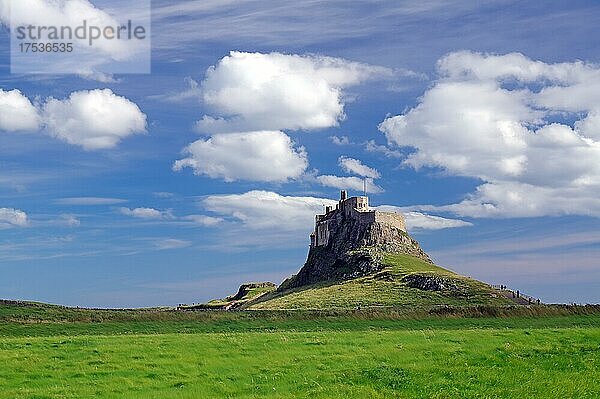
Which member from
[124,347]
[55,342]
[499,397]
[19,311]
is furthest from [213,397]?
[19,311]

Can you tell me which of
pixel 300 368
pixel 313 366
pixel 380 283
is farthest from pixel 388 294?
pixel 300 368

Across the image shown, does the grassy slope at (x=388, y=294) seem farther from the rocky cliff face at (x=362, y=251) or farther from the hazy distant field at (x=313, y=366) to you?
the hazy distant field at (x=313, y=366)

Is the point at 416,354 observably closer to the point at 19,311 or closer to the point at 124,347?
the point at 124,347

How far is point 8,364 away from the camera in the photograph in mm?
35188

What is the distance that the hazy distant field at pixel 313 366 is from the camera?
29391mm

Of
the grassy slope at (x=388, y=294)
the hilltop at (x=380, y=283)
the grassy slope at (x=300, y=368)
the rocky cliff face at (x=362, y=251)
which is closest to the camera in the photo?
the grassy slope at (x=300, y=368)

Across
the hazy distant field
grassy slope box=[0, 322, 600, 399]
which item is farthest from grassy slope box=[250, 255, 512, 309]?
grassy slope box=[0, 322, 600, 399]

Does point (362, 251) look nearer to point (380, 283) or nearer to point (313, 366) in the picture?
point (380, 283)

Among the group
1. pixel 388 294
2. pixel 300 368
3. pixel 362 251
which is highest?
pixel 362 251

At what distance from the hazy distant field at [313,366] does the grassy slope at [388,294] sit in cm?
8318

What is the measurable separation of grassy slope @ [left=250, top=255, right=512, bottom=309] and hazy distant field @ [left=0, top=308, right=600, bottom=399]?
8318 centimetres

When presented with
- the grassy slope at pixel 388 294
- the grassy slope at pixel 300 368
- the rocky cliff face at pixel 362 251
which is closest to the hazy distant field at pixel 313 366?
the grassy slope at pixel 300 368

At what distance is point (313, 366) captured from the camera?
35.8 m

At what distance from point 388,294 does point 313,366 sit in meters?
112
